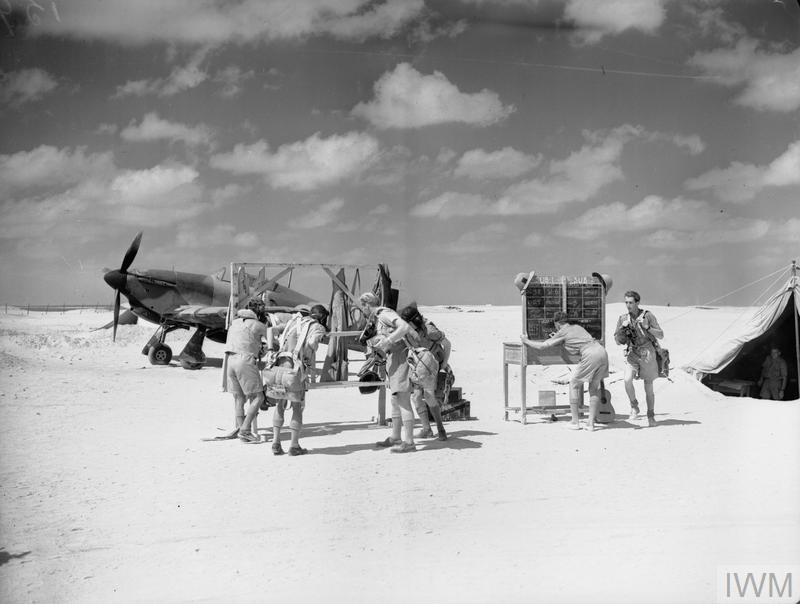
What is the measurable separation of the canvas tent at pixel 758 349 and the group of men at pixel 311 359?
710cm

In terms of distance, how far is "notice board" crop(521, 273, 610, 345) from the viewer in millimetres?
10555

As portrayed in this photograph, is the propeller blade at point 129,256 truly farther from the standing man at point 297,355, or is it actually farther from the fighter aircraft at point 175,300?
the standing man at point 297,355

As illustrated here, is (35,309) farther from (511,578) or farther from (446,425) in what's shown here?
(511,578)

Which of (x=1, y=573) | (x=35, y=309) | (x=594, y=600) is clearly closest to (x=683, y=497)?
(x=594, y=600)

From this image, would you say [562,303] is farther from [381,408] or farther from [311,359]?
[311,359]

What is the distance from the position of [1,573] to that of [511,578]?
338 centimetres

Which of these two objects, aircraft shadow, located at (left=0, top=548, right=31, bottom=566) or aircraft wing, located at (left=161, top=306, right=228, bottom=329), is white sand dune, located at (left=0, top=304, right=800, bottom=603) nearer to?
aircraft shadow, located at (left=0, top=548, right=31, bottom=566)

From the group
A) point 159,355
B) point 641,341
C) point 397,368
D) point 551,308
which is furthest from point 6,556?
point 159,355

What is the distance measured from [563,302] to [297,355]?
427 centimetres

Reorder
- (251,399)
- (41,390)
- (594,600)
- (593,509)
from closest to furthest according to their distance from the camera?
(594,600), (593,509), (251,399), (41,390)

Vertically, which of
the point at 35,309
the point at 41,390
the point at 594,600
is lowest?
the point at 594,600

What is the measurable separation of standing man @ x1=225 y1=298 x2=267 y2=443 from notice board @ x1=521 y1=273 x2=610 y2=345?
148 inches

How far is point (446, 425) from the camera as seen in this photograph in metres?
10.7

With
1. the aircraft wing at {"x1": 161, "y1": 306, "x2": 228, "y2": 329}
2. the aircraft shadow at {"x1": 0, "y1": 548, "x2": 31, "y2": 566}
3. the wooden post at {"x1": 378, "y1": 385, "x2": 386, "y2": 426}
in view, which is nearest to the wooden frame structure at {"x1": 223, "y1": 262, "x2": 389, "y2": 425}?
the wooden post at {"x1": 378, "y1": 385, "x2": 386, "y2": 426}
